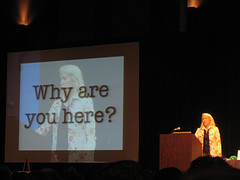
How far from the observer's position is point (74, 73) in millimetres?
7684

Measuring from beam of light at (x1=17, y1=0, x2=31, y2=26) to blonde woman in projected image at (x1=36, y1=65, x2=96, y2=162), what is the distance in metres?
1.72

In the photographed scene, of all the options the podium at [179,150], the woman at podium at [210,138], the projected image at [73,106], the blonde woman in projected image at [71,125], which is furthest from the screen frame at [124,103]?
the podium at [179,150]

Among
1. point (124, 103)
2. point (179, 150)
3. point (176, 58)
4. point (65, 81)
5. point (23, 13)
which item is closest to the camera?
point (179, 150)

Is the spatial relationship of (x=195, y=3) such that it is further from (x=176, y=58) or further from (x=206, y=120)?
(x=206, y=120)

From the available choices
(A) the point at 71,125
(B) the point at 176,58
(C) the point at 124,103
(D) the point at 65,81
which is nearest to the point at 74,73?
(D) the point at 65,81

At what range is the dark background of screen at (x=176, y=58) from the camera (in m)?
7.21

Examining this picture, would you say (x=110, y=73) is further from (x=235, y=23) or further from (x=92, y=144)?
(x=235, y=23)

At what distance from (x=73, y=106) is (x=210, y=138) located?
2.43 meters

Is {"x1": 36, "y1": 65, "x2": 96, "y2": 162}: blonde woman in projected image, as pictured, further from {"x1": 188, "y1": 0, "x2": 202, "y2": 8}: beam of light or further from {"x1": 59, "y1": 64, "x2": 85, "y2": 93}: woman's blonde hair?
{"x1": 188, "y1": 0, "x2": 202, "y2": 8}: beam of light

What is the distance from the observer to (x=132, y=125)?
7.38m

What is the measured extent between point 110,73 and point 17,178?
511 centimetres

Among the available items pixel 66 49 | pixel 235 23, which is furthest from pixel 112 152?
pixel 235 23

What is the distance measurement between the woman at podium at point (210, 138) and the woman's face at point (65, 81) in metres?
2.40

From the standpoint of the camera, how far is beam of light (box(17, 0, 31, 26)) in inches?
347
